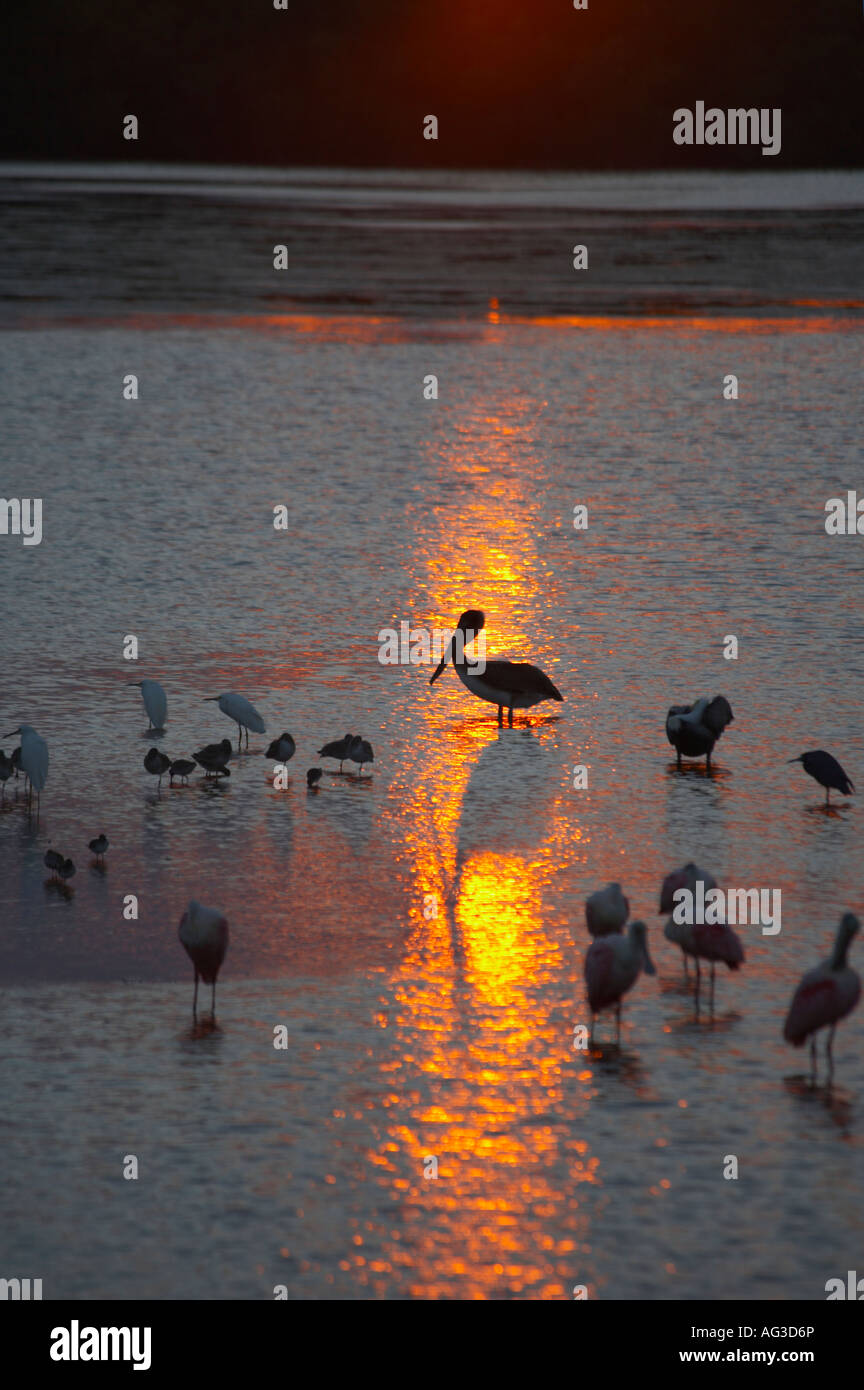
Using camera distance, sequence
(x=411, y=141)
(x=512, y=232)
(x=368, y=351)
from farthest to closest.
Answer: (x=411, y=141) < (x=512, y=232) < (x=368, y=351)

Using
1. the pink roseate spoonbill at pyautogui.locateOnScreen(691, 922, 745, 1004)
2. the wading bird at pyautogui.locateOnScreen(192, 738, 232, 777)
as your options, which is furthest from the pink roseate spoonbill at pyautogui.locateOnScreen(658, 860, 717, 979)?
the wading bird at pyautogui.locateOnScreen(192, 738, 232, 777)

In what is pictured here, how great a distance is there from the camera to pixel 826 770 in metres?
9.73

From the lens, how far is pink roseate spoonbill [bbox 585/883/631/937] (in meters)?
7.65

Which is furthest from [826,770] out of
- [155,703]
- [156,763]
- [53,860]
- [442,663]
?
[53,860]

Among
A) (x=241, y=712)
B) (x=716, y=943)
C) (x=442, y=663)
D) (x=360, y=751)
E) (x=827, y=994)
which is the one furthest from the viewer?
(x=442, y=663)

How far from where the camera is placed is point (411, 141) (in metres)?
105

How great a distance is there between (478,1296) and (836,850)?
13.5ft

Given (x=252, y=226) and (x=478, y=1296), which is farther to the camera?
(x=252, y=226)

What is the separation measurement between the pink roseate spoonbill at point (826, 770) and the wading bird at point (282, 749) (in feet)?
8.14

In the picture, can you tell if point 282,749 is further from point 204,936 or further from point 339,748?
point 204,936

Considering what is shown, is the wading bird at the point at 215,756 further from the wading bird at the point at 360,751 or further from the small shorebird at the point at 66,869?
the small shorebird at the point at 66,869

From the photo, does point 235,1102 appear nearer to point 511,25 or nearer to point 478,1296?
point 478,1296

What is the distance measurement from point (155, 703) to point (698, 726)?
2853mm

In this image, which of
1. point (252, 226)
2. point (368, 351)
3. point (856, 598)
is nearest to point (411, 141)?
point (252, 226)
